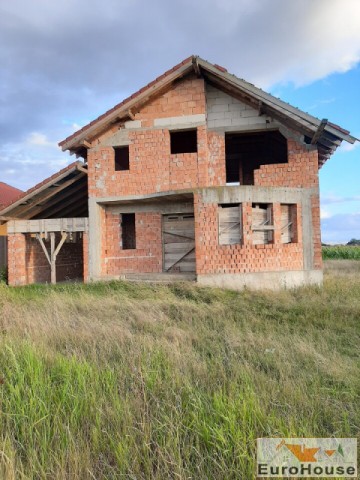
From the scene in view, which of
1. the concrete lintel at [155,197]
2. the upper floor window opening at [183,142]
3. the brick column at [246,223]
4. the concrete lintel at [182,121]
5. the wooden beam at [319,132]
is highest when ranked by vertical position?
the upper floor window opening at [183,142]

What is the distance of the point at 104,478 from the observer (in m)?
Result: 2.04

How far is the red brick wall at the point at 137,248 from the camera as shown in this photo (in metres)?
11.1

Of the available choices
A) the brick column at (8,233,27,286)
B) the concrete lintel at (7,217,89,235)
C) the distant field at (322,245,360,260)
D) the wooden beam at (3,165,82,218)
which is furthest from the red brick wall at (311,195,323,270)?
the distant field at (322,245,360,260)

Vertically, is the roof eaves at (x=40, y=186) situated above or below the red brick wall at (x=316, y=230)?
above

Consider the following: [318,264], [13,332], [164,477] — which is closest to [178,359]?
[164,477]

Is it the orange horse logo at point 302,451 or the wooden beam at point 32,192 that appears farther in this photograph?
the wooden beam at point 32,192

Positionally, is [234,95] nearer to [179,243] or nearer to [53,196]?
[179,243]

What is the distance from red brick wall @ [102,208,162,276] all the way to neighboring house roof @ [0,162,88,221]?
1.92 metres

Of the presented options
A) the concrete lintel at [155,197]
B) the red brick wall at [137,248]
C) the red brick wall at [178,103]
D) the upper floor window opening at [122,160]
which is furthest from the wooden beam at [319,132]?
the upper floor window opening at [122,160]

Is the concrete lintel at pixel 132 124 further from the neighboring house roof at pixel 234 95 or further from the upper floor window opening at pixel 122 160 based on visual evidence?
the upper floor window opening at pixel 122 160

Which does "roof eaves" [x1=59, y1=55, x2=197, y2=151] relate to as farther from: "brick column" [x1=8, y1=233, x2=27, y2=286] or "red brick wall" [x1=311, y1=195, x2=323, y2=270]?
"red brick wall" [x1=311, y1=195, x2=323, y2=270]

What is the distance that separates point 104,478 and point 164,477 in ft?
1.36

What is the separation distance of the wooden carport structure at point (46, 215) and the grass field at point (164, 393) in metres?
6.15

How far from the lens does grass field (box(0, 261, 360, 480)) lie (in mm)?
2158
